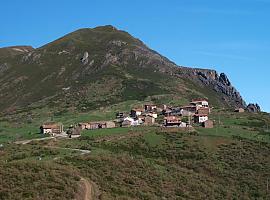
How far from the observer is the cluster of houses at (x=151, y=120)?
390 ft

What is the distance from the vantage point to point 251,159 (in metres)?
90.9

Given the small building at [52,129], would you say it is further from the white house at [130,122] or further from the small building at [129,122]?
the white house at [130,122]

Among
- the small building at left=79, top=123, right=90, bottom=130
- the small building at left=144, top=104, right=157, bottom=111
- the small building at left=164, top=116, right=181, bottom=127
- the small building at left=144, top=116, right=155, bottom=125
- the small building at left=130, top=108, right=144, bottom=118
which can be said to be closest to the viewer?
the small building at left=164, top=116, right=181, bottom=127

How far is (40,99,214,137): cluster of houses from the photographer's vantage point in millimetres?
118925

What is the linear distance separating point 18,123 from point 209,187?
82.5 metres

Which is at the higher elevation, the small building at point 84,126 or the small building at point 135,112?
the small building at point 135,112

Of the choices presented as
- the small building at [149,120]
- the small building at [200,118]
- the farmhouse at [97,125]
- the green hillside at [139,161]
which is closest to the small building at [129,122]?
the small building at [149,120]

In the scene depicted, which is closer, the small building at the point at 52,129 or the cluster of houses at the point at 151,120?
the cluster of houses at the point at 151,120

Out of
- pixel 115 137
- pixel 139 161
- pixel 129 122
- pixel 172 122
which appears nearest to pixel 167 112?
pixel 129 122

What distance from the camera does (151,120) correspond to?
129000 millimetres

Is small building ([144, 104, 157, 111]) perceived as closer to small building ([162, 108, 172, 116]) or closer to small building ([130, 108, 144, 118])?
small building ([162, 108, 172, 116])

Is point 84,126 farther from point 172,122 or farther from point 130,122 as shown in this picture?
point 172,122

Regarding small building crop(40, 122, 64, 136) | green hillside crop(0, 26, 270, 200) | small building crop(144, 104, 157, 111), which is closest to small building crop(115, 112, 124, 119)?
green hillside crop(0, 26, 270, 200)

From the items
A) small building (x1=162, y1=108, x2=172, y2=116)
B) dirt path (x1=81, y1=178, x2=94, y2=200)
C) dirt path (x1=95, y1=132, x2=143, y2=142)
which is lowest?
dirt path (x1=81, y1=178, x2=94, y2=200)
